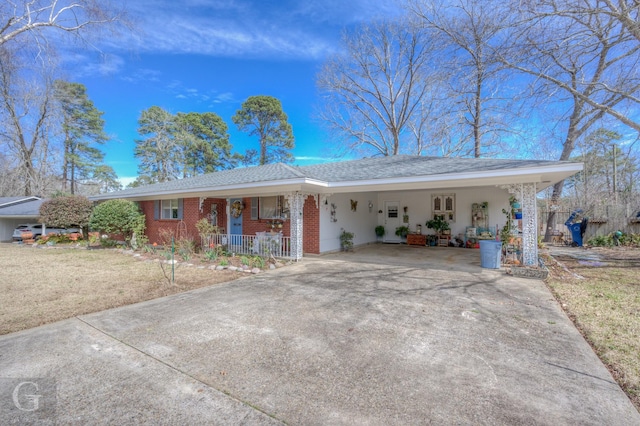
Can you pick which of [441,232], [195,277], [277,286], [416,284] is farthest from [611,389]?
[441,232]

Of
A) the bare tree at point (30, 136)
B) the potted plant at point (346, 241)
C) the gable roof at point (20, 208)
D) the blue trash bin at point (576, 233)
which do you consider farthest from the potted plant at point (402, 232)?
the bare tree at point (30, 136)

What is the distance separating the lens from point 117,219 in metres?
13.1

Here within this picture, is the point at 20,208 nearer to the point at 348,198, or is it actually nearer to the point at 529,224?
the point at 348,198

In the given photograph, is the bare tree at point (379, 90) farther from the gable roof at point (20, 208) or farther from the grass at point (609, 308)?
the gable roof at point (20, 208)

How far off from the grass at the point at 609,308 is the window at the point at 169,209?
13861 millimetres

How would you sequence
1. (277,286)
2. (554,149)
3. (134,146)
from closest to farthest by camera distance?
(277,286) < (554,149) < (134,146)

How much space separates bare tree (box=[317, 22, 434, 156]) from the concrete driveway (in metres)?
18.4

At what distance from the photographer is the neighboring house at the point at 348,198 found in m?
7.73

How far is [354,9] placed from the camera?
12500mm

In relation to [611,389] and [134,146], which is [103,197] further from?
[611,389]

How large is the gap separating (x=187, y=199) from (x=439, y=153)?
1774 centimetres

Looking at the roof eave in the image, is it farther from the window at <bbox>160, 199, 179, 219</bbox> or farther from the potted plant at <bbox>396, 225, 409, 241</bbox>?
the window at <bbox>160, 199, 179, 219</bbox>

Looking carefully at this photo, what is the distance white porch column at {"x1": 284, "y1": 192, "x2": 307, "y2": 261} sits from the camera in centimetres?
962
